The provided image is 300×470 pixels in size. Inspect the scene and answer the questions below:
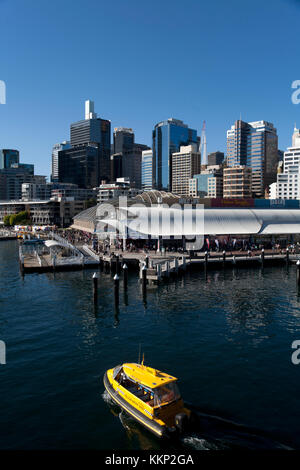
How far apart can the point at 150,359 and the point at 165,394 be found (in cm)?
790

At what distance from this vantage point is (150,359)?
87.3 ft

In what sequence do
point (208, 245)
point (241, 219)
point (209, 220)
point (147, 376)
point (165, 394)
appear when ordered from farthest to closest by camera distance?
point (241, 219), point (209, 220), point (208, 245), point (147, 376), point (165, 394)

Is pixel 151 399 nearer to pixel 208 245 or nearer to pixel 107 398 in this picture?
pixel 107 398

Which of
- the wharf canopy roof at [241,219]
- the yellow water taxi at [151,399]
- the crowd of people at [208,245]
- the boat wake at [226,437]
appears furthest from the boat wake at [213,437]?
the wharf canopy roof at [241,219]

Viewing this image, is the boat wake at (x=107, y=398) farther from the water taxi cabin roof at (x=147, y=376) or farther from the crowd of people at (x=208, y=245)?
the crowd of people at (x=208, y=245)

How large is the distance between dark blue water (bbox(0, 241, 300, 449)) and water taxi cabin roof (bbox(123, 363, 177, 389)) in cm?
205

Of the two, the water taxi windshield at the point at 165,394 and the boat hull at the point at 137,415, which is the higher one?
the water taxi windshield at the point at 165,394

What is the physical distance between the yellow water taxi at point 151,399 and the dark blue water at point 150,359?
68 cm

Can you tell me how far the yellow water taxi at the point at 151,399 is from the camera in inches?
700

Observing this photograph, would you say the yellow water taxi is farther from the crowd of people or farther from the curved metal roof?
the curved metal roof

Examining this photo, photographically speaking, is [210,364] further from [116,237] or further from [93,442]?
[116,237]

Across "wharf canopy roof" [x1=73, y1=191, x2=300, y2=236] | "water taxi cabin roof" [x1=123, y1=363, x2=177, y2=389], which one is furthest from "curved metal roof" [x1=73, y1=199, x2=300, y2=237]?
"water taxi cabin roof" [x1=123, y1=363, x2=177, y2=389]

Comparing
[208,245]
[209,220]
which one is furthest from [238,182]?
[208,245]
